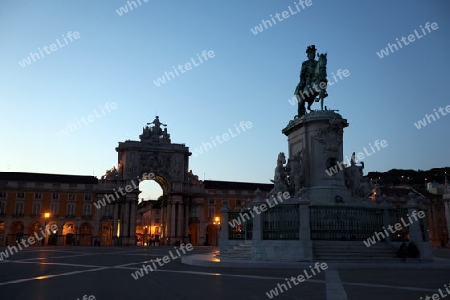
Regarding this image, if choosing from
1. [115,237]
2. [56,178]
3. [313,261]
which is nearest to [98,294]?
[313,261]

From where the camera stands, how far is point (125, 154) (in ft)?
234

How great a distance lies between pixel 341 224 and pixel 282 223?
2.67m

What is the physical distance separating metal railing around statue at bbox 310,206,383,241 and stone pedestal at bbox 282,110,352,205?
1612 millimetres

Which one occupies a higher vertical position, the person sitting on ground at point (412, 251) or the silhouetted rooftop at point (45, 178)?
the silhouetted rooftop at point (45, 178)

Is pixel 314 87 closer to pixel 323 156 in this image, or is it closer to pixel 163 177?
pixel 323 156

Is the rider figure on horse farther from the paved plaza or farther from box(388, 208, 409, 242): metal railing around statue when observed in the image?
the paved plaza

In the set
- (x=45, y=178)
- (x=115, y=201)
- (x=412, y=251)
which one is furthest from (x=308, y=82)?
(x=45, y=178)

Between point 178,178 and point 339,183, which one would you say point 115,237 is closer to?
point 178,178

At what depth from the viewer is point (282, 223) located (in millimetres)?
16562

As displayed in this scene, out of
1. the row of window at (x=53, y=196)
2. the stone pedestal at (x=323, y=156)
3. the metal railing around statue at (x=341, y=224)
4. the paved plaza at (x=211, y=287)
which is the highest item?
the row of window at (x=53, y=196)

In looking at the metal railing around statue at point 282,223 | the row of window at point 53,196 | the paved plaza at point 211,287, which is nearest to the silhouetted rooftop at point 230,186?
the row of window at point 53,196

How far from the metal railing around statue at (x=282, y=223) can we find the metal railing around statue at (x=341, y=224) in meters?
0.94

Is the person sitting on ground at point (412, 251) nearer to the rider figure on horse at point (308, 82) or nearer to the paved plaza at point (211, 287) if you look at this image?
the paved plaza at point (211, 287)

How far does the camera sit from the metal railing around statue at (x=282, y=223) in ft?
53.4
